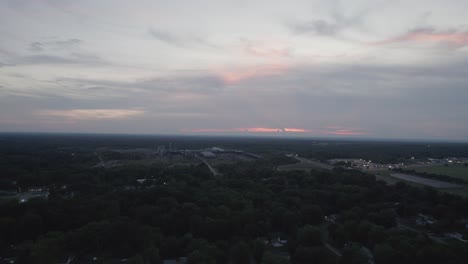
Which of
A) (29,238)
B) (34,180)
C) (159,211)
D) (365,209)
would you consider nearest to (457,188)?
(365,209)

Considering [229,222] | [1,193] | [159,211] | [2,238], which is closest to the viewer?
[2,238]

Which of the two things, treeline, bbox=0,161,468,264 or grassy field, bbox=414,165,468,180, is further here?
grassy field, bbox=414,165,468,180

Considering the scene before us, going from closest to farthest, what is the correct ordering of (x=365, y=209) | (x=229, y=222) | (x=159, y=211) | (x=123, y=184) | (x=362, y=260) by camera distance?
1. (x=362, y=260)
2. (x=229, y=222)
3. (x=159, y=211)
4. (x=365, y=209)
5. (x=123, y=184)

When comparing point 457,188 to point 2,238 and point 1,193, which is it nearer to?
point 2,238

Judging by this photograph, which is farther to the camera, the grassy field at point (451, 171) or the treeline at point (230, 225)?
the grassy field at point (451, 171)

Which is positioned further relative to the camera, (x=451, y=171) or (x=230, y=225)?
(x=451, y=171)

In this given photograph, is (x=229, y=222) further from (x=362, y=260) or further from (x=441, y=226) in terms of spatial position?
(x=441, y=226)

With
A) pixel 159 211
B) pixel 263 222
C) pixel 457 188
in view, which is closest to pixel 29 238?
pixel 159 211

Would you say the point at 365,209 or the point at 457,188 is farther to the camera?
the point at 457,188

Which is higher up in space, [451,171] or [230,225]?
[230,225]
